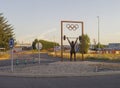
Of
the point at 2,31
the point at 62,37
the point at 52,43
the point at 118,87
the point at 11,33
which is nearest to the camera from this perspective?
the point at 118,87

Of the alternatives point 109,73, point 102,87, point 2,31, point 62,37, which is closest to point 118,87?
point 102,87

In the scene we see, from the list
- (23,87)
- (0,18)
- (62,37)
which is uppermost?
(0,18)

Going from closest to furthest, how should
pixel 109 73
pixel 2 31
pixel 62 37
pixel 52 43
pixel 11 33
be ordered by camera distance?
pixel 109 73, pixel 62 37, pixel 2 31, pixel 11 33, pixel 52 43

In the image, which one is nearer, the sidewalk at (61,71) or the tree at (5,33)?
the sidewalk at (61,71)

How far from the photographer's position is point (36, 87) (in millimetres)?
16328

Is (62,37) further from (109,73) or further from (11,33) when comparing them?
(11,33)

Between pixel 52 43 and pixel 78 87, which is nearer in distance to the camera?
pixel 78 87

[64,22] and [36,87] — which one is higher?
[64,22]

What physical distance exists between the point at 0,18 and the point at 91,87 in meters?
61.5

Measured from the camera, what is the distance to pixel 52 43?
15338 centimetres

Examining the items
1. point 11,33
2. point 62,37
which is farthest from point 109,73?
point 11,33

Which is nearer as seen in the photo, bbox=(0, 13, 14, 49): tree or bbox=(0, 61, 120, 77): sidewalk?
bbox=(0, 61, 120, 77): sidewalk

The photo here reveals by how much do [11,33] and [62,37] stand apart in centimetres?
4181

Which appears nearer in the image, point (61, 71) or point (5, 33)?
point (61, 71)
